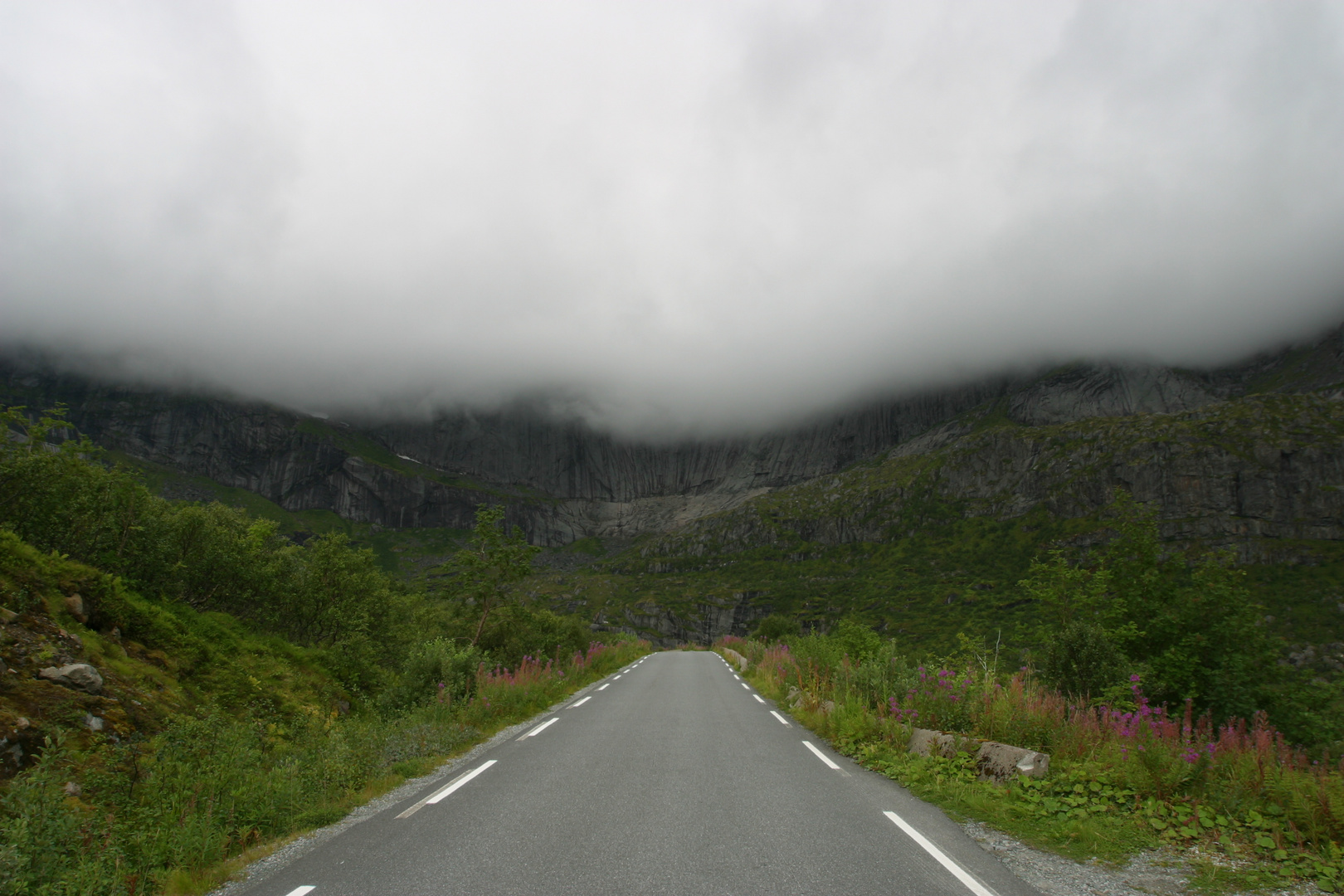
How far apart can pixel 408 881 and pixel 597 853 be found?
1.45m

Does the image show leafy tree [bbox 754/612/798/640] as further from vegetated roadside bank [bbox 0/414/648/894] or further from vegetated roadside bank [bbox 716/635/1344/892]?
vegetated roadside bank [bbox 716/635/1344/892]

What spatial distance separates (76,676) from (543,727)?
23.7ft

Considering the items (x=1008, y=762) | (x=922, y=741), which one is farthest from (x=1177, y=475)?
(x=1008, y=762)

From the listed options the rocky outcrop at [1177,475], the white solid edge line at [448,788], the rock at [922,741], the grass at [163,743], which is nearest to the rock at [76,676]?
the grass at [163,743]

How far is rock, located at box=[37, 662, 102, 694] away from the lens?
7.62 metres

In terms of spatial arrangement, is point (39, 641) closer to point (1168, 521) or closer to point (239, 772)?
point (239, 772)

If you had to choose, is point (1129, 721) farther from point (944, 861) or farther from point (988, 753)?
point (944, 861)

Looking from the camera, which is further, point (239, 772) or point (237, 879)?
point (239, 772)

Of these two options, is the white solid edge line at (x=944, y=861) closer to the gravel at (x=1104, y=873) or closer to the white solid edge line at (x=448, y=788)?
the gravel at (x=1104, y=873)

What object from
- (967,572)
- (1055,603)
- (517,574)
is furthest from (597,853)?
(967,572)

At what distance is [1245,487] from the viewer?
141375 mm

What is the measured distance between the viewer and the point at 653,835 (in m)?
5.55

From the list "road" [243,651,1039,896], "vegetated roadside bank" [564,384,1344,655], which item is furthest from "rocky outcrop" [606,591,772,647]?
"road" [243,651,1039,896]

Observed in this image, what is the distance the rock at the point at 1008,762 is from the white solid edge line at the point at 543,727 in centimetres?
743
